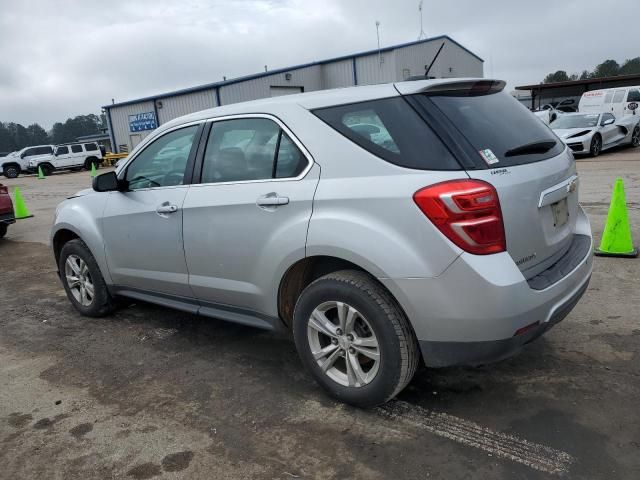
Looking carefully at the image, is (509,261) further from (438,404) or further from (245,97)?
(245,97)

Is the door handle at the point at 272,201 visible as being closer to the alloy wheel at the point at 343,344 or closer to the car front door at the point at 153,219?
the alloy wheel at the point at 343,344

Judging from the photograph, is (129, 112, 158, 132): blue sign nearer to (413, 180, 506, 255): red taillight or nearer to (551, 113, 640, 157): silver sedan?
(551, 113, 640, 157): silver sedan

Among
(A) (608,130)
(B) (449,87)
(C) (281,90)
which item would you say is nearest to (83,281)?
(B) (449,87)

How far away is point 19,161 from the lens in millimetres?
33250

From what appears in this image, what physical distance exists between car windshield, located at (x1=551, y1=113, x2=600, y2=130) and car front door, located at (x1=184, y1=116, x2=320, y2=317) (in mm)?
15085

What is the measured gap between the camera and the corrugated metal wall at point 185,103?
2973 cm

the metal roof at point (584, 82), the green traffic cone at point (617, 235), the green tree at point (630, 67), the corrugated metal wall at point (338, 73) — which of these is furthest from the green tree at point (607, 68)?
the green traffic cone at point (617, 235)

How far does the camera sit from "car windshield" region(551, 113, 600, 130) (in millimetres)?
15945

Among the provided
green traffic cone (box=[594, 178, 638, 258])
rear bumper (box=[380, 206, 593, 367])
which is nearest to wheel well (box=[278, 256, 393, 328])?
rear bumper (box=[380, 206, 593, 367])

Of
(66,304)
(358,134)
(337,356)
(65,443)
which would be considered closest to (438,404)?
(337,356)

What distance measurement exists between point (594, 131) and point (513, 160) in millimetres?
14826

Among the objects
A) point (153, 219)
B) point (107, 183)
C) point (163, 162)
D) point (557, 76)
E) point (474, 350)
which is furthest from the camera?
point (557, 76)

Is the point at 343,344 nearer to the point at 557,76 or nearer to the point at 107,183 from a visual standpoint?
the point at 107,183

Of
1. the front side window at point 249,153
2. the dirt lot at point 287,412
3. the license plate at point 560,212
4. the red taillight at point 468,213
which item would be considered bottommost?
the dirt lot at point 287,412
